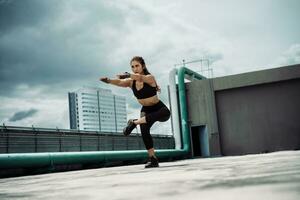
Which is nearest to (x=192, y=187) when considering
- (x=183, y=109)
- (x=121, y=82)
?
(x=121, y=82)

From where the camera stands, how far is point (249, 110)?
16984 mm

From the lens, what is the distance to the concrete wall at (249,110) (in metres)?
16.3

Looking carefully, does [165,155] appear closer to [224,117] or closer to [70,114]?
[224,117]

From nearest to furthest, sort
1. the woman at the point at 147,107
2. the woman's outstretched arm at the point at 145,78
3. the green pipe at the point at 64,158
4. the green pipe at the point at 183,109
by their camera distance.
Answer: the woman's outstretched arm at the point at 145,78, the woman at the point at 147,107, the green pipe at the point at 64,158, the green pipe at the point at 183,109

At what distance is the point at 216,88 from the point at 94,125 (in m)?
180

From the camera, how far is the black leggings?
4410mm

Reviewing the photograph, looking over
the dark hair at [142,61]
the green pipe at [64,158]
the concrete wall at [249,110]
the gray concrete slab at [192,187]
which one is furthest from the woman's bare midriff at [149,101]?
the concrete wall at [249,110]

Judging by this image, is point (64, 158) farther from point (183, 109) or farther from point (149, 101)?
point (183, 109)

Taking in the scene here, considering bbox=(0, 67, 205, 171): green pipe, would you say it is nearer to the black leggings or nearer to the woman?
the woman

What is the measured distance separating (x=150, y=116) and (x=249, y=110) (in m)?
13.8

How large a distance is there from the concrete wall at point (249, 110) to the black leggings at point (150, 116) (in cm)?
1342

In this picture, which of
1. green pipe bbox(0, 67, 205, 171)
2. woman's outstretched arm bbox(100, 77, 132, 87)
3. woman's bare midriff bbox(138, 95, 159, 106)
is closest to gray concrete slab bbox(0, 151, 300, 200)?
woman's bare midriff bbox(138, 95, 159, 106)

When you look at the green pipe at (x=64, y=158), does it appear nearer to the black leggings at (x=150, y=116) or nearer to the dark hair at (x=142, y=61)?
the black leggings at (x=150, y=116)

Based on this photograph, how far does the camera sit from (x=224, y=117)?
57.8 ft
